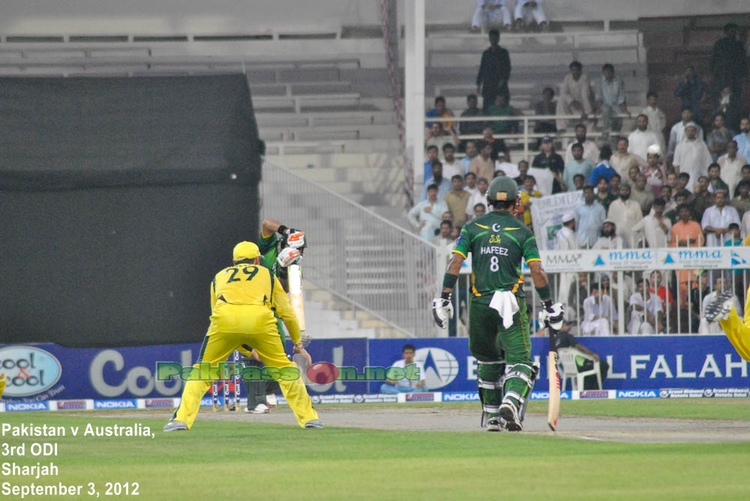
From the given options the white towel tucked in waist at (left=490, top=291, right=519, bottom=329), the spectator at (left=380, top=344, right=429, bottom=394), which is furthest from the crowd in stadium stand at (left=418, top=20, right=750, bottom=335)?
the white towel tucked in waist at (left=490, top=291, right=519, bottom=329)

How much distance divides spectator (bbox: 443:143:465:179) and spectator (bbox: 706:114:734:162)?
4.70 metres

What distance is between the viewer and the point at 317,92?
28.8 m

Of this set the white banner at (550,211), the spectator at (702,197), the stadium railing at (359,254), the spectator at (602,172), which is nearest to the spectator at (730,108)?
the spectator at (602,172)

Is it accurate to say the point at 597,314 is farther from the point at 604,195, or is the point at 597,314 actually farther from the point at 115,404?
the point at 115,404

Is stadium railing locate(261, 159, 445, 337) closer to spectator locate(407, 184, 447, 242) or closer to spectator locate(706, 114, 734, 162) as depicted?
spectator locate(407, 184, 447, 242)

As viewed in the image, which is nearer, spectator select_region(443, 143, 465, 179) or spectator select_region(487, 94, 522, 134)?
spectator select_region(443, 143, 465, 179)

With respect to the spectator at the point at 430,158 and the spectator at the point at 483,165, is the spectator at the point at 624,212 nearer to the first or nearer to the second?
the spectator at the point at 483,165

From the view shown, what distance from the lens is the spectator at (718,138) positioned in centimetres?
2419

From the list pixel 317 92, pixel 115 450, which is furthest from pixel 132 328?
pixel 317 92

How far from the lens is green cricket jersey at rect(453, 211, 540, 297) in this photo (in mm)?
11484

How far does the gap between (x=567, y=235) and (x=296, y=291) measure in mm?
7713

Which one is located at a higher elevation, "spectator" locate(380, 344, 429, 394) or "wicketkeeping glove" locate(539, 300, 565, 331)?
"wicketkeeping glove" locate(539, 300, 565, 331)

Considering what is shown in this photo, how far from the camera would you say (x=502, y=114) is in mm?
25906

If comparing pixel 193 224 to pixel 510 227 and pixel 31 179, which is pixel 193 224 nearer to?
pixel 31 179
